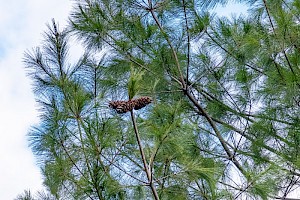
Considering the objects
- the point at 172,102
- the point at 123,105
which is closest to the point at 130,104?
the point at 123,105

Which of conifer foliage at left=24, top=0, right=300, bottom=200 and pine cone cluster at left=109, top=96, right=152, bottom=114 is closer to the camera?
pine cone cluster at left=109, top=96, right=152, bottom=114

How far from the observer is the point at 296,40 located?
333 centimetres

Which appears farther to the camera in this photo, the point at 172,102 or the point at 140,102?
the point at 172,102

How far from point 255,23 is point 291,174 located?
1.25m

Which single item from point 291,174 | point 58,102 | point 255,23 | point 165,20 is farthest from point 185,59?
point 58,102

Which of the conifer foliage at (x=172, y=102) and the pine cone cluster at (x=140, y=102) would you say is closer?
the pine cone cluster at (x=140, y=102)

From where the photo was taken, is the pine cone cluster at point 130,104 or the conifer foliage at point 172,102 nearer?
the pine cone cluster at point 130,104

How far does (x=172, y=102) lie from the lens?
12.6ft

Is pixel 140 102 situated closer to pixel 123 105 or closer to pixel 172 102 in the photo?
pixel 123 105

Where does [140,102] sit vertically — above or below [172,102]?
below

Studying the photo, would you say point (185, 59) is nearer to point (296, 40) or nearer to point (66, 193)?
point (296, 40)

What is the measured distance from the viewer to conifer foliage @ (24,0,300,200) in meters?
2.42

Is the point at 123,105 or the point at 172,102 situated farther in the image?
the point at 172,102

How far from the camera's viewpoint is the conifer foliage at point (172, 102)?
242 centimetres
